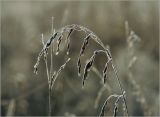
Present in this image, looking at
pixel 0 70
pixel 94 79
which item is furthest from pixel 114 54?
pixel 0 70

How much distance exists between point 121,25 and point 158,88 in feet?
3.36

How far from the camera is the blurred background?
432 cm

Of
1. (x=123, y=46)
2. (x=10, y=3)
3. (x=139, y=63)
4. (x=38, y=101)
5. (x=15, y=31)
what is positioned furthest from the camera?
(x=10, y=3)

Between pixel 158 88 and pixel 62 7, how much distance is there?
67.5 inches

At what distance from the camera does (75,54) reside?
4953 mm

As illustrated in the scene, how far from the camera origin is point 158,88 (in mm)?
4734

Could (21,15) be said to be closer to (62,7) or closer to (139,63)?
(62,7)

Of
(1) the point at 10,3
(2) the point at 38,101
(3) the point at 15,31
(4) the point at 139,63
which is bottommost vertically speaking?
(2) the point at 38,101

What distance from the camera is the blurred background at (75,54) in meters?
4.32

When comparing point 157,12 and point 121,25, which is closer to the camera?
point 121,25

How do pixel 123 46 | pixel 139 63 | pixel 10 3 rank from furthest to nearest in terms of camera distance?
pixel 10 3
pixel 123 46
pixel 139 63

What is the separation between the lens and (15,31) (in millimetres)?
5719

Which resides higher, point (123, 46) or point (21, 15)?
Result: point (21, 15)

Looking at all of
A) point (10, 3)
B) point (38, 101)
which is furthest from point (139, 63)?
point (10, 3)
